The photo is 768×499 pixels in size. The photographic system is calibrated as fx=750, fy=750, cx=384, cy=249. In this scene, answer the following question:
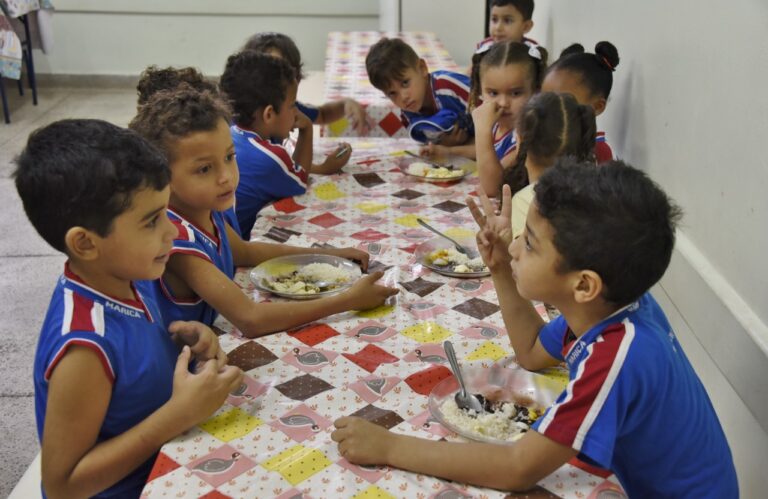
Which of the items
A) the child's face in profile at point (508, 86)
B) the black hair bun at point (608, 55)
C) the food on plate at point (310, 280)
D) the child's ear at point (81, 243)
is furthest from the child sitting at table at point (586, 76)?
the child's ear at point (81, 243)

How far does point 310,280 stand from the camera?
1767 millimetres

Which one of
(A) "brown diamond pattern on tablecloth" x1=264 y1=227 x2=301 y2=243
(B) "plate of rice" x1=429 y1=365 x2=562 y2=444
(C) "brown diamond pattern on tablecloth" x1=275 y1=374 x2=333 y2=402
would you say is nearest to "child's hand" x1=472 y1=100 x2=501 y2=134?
(A) "brown diamond pattern on tablecloth" x1=264 y1=227 x2=301 y2=243

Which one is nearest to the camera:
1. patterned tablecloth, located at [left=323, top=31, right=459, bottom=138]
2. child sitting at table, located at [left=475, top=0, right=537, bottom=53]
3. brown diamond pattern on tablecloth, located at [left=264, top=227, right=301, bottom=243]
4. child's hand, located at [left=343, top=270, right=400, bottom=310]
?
child's hand, located at [left=343, top=270, right=400, bottom=310]

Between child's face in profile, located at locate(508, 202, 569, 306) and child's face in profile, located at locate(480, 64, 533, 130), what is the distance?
1.42 meters

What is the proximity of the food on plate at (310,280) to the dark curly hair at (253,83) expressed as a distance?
76 cm

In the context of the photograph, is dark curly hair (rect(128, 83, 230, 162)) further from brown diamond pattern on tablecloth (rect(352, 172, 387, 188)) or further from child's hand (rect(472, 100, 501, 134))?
child's hand (rect(472, 100, 501, 134))

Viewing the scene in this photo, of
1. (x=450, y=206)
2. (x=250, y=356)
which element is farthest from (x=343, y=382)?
(x=450, y=206)

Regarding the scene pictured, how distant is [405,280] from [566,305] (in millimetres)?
663

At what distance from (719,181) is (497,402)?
2.56ft

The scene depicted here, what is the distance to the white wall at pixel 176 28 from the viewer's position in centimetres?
709

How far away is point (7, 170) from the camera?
5035 millimetres

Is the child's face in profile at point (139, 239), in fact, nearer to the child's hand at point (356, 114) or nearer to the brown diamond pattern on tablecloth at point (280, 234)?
the brown diamond pattern on tablecloth at point (280, 234)

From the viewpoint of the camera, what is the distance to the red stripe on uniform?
101cm

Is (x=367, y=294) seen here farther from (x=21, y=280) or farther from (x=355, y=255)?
(x=21, y=280)
